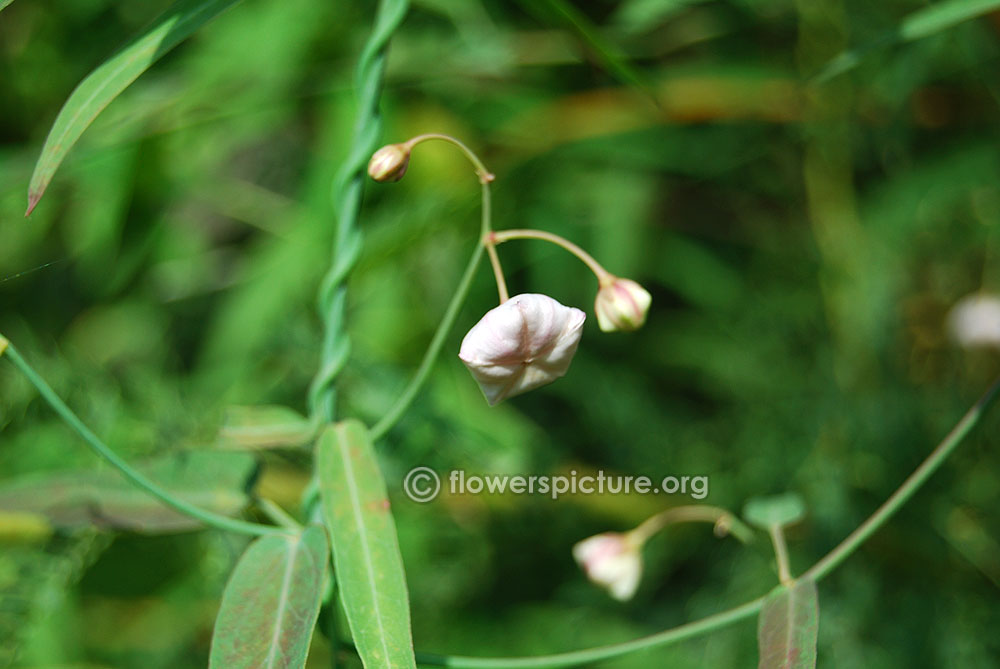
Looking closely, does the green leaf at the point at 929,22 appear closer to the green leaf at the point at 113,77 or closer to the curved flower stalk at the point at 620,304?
the curved flower stalk at the point at 620,304

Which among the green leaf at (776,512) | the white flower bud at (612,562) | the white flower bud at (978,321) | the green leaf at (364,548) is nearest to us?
the green leaf at (364,548)

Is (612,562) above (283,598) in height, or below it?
below

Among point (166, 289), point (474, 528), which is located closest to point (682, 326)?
point (474, 528)

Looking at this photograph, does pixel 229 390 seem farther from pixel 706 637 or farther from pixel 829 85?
pixel 829 85

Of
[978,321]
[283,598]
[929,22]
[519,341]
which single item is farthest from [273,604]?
[978,321]

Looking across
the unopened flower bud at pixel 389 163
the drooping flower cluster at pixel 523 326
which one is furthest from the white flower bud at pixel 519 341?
the unopened flower bud at pixel 389 163

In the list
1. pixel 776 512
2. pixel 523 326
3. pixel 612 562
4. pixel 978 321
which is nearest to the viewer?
pixel 523 326

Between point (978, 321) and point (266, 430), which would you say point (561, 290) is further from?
point (266, 430)
